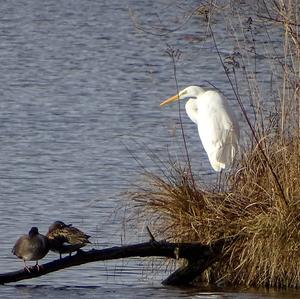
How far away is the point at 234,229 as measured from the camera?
7.83 m

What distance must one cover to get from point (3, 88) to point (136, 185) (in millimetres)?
8915

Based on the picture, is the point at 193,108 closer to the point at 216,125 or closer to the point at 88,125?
the point at 216,125

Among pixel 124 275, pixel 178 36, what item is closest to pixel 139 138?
pixel 124 275

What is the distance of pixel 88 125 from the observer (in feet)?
46.7

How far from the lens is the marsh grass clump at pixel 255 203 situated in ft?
25.2

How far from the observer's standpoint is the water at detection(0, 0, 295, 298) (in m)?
8.41

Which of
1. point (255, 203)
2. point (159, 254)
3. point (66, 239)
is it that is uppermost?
point (255, 203)

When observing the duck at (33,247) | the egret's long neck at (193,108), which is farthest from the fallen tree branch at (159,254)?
the egret's long neck at (193,108)

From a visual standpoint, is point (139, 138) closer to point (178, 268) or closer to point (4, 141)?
point (4, 141)

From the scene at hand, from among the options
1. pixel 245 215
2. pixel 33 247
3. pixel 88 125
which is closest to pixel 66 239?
pixel 33 247

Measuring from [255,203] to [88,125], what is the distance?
21.6 ft

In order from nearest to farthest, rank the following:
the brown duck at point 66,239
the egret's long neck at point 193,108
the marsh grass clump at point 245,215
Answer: the marsh grass clump at point 245,215 → the brown duck at point 66,239 → the egret's long neck at point 193,108

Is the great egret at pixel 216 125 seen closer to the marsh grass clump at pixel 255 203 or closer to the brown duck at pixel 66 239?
the marsh grass clump at pixel 255 203

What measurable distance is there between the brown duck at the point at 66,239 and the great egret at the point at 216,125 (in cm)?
144
